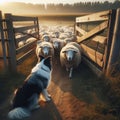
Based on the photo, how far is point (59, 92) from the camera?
5.34 meters

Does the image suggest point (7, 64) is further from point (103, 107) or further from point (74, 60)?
point (103, 107)

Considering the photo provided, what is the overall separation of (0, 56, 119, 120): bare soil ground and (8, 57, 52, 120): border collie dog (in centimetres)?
29

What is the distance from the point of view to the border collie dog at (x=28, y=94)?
388cm

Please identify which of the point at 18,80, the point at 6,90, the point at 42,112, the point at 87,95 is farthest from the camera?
the point at 18,80

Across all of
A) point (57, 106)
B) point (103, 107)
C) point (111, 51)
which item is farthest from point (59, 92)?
point (111, 51)

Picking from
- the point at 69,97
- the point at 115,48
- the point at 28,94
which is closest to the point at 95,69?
the point at 115,48

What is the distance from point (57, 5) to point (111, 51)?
2621 inches

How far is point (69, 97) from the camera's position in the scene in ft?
16.3

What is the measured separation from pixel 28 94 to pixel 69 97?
1478mm

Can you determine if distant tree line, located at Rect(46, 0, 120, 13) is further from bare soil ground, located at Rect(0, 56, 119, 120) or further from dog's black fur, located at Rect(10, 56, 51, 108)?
dog's black fur, located at Rect(10, 56, 51, 108)

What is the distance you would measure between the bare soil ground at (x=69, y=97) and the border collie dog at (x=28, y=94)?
29 centimetres

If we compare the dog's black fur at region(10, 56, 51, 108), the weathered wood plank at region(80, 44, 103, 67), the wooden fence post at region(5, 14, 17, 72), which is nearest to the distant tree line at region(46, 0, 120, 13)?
the weathered wood plank at region(80, 44, 103, 67)

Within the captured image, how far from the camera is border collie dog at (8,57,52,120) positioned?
3878 mm

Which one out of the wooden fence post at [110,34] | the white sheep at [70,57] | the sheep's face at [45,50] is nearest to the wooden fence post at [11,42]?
the sheep's face at [45,50]
